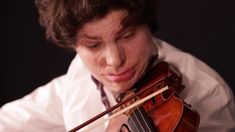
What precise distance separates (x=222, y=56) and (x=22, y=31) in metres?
0.82

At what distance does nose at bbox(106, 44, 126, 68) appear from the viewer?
90cm

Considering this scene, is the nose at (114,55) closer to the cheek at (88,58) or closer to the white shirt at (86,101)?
the cheek at (88,58)

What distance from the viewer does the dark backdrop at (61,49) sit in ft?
5.29

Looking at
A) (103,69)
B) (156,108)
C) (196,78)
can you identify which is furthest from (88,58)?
(196,78)

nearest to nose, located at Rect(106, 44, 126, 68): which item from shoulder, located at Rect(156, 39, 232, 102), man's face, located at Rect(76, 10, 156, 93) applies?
man's face, located at Rect(76, 10, 156, 93)

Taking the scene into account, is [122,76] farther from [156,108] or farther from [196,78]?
[196,78]

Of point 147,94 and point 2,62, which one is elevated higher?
point 2,62

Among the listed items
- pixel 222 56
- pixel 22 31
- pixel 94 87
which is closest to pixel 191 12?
pixel 222 56

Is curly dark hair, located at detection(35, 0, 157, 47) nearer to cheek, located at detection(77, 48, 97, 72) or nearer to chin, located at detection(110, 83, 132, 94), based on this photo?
cheek, located at detection(77, 48, 97, 72)

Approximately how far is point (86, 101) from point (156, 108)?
0.37 metres

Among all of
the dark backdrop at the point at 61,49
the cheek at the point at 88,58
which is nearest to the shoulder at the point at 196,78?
the cheek at the point at 88,58

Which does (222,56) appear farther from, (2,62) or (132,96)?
(2,62)

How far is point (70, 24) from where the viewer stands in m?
0.90

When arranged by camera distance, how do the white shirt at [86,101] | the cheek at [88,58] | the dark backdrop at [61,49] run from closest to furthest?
the cheek at [88,58], the white shirt at [86,101], the dark backdrop at [61,49]
